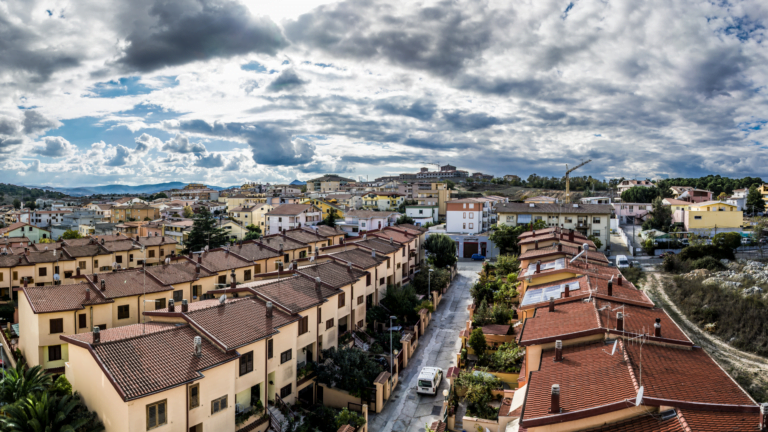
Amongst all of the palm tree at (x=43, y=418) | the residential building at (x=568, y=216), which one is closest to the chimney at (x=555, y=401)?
the palm tree at (x=43, y=418)

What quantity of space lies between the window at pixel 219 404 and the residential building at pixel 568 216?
55.3 metres

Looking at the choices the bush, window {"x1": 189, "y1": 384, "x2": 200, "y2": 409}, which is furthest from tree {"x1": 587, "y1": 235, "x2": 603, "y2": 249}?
window {"x1": 189, "y1": 384, "x2": 200, "y2": 409}

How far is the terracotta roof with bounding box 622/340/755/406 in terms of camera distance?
42.5 feet

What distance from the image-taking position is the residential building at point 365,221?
81037 millimetres

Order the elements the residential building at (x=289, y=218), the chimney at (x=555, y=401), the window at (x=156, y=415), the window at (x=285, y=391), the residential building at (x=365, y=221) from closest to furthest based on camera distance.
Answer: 1. the chimney at (x=555, y=401)
2. the window at (x=156, y=415)
3. the window at (x=285, y=391)
4. the residential building at (x=365, y=221)
5. the residential building at (x=289, y=218)

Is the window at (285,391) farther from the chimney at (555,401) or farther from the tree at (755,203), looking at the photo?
the tree at (755,203)

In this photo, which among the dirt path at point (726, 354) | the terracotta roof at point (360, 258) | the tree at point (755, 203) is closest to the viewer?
the dirt path at point (726, 354)

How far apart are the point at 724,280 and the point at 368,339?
38.8m

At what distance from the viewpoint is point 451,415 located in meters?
22.4

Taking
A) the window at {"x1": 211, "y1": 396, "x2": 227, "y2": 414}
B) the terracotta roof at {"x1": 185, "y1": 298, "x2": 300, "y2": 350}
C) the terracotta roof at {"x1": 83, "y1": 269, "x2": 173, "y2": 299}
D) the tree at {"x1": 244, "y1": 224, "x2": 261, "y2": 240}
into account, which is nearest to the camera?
the window at {"x1": 211, "y1": 396, "x2": 227, "y2": 414}

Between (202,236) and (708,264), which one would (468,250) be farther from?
(202,236)

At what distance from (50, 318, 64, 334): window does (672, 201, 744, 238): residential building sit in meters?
80.2

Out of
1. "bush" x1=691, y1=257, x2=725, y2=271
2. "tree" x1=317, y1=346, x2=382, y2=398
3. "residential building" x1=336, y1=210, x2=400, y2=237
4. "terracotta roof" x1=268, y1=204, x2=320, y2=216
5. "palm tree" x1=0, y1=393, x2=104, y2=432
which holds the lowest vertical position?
"tree" x1=317, y1=346, x2=382, y2=398

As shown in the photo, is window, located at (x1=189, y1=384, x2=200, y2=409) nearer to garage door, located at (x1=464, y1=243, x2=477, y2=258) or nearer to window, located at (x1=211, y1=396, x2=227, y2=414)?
window, located at (x1=211, y1=396, x2=227, y2=414)
